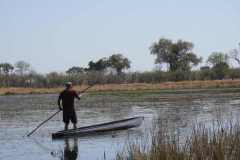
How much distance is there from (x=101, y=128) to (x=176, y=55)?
9183 centimetres

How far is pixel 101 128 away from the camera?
2214cm

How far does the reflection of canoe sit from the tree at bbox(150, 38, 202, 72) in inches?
3468

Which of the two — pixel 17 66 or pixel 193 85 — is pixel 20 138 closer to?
pixel 193 85

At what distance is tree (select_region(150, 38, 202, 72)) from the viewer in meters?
112

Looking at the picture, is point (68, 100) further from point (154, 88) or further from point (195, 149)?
point (154, 88)

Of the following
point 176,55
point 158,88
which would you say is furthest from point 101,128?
point 176,55

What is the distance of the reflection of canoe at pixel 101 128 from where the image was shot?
20.5 m

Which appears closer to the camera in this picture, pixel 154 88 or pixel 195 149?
pixel 195 149

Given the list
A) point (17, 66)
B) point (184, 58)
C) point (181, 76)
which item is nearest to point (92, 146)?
point (181, 76)

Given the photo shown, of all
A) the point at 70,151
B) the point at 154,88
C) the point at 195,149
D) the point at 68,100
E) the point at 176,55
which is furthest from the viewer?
the point at 176,55

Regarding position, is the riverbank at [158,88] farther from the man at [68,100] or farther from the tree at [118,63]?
the man at [68,100]

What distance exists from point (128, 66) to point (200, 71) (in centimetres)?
3225

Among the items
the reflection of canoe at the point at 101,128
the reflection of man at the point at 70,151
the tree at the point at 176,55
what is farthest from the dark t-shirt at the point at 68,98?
the tree at the point at 176,55

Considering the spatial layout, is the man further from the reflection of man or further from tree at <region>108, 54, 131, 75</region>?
tree at <region>108, 54, 131, 75</region>
